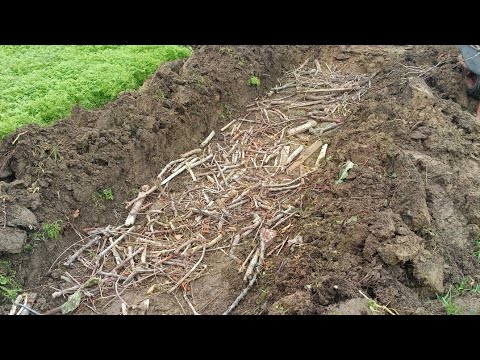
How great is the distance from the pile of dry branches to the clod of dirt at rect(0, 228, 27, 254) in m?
0.49

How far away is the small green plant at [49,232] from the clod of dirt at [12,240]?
147 millimetres

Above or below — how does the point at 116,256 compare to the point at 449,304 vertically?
below

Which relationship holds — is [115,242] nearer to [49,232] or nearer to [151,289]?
[49,232]

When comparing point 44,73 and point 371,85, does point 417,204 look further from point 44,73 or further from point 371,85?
point 44,73

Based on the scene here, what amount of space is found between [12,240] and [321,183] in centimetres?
318

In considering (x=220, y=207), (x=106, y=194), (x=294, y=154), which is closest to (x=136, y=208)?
(x=106, y=194)

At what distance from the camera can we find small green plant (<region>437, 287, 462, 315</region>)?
13.7 ft

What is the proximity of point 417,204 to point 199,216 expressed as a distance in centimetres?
230

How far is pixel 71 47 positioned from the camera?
Result: 330 inches

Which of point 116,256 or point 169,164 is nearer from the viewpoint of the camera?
point 116,256

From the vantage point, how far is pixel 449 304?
4.29m

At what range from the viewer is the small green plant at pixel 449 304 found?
418 cm

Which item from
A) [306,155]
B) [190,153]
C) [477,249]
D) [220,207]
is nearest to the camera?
[477,249]

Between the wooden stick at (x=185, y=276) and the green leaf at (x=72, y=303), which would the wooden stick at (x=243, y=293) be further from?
the green leaf at (x=72, y=303)
